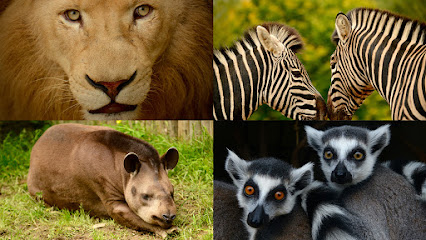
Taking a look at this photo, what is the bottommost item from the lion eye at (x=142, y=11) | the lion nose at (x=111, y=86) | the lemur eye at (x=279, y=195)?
the lemur eye at (x=279, y=195)

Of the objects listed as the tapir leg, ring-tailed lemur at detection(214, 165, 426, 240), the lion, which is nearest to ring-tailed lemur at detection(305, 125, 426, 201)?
ring-tailed lemur at detection(214, 165, 426, 240)

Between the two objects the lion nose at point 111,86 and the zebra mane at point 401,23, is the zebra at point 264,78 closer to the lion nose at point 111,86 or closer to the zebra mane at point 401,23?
the zebra mane at point 401,23

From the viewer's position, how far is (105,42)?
4746mm

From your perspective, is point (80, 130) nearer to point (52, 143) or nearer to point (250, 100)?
Result: point (52, 143)

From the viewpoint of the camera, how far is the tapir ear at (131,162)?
4977mm

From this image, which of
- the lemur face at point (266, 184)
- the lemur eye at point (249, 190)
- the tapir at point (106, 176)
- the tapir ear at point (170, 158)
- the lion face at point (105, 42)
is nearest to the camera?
the lemur face at point (266, 184)

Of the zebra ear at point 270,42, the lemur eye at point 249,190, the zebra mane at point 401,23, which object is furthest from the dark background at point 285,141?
the zebra mane at point 401,23

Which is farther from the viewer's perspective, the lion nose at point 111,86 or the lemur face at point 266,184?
the lion nose at point 111,86

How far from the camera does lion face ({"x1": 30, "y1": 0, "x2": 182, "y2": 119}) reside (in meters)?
4.73

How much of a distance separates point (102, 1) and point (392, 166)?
331cm

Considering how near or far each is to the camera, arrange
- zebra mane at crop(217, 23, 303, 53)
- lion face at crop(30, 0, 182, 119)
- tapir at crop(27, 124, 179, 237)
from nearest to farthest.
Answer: lion face at crop(30, 0, 182, 119), zebra mane at crop(217, 23, 303, 53), tapir at crop(27, 124, 179, 237)

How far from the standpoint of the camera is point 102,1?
4719mm

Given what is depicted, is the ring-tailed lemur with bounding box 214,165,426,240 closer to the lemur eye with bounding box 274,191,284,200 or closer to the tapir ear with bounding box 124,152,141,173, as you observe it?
the lemur eye with bounding box 274,191,284,200

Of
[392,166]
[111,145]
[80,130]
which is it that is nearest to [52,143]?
[80,130]
